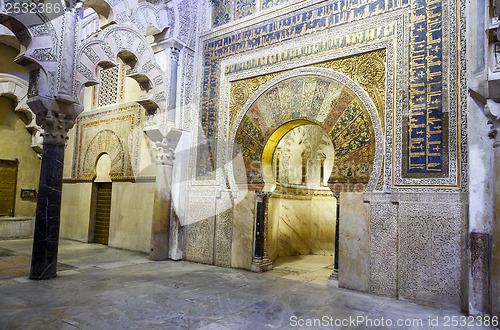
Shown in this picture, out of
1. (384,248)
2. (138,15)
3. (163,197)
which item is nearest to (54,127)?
(163,197)

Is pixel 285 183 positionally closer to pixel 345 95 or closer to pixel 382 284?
pixel 345 95

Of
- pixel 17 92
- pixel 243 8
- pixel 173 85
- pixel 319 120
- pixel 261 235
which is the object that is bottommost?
pixel 261 235

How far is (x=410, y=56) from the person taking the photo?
4480 mm

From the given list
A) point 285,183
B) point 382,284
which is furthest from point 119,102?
point 382,284

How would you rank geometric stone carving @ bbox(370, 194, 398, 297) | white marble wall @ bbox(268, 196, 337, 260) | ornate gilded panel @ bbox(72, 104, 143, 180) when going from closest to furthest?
geometric stone carving @ bbox(370, 194, 398, 297), white marble wall @ bbox(268, 196, 337, 260), ornate gilded panel @ bbox(72, 104, 143, 180)

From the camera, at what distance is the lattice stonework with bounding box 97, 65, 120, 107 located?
845 centimetres

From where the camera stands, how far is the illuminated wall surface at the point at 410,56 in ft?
13.6

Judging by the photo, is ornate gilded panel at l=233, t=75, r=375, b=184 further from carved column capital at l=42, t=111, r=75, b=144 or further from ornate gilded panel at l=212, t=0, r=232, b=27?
carved column capital at l=42, t=111, r=75, b=144

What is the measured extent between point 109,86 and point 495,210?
25.5 feet

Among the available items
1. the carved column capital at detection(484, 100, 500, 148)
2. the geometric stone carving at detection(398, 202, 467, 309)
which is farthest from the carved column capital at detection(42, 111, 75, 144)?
the carved column capital at detection(484, 100, 500, 148)

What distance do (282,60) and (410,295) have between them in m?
3.56

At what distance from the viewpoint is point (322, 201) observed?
801 centimetres

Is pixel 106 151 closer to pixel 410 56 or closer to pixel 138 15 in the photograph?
pixel 138 15

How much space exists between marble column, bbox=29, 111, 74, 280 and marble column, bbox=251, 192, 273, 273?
273 cm
